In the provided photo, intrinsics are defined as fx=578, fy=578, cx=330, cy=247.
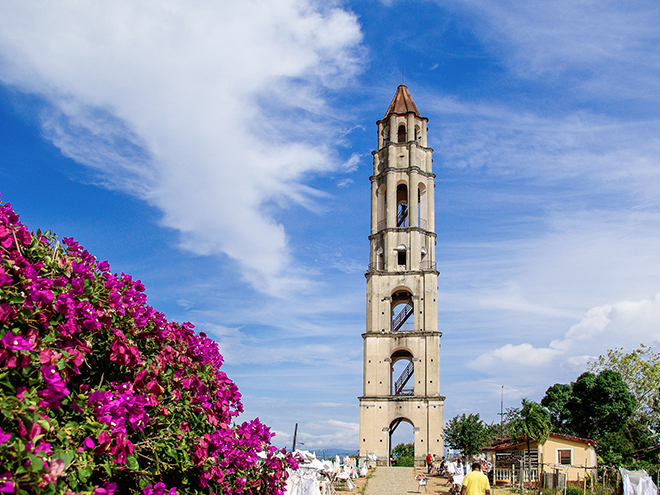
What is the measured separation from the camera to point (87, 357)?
14.9ft

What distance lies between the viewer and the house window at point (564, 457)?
3212 centimetres

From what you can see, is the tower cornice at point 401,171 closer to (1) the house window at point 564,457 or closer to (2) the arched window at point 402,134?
(2) the arched window at point 402,134

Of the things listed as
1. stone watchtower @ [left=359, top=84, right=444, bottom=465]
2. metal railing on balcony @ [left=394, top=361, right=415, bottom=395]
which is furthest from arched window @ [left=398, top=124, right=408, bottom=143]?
metal railing on balcony @ [left=394, top=361, right=415, bottom=395]

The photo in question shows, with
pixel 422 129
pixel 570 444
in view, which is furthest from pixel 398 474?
pixel 422 129

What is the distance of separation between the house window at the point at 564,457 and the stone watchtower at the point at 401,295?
21.5 ft

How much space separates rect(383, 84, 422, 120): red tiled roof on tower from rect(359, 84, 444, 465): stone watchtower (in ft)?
0.62

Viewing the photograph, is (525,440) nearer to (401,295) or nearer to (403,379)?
(403,379)

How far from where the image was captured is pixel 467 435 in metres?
33.2

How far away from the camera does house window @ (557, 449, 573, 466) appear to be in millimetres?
32125

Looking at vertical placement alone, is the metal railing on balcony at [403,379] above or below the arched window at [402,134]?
below

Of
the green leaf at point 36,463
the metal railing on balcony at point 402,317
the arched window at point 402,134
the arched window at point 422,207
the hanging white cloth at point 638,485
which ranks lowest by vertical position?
the hanging white cloth at point 638,485

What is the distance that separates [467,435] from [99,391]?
32.0 meters

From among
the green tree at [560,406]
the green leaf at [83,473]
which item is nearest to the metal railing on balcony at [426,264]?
the green tree at [560,406]

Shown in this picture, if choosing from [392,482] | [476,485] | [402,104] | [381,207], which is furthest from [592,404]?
[476,485]
